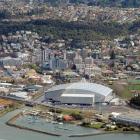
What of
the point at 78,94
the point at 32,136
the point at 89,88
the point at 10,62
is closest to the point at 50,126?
the point at 32,136

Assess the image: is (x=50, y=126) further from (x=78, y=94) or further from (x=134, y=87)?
(x=134, y=87)

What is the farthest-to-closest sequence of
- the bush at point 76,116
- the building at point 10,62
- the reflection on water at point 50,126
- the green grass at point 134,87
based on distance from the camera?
the building at point 10,62, the green grass at point 134,87, the bush at point 76,116, the reflection on water at point 50,126

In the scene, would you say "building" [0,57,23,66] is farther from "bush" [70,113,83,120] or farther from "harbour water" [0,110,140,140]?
"harbour water" [0,110,140,140]

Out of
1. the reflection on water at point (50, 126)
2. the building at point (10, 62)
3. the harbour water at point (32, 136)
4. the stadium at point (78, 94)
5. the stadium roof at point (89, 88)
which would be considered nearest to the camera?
the harbour water at point (32, 136)

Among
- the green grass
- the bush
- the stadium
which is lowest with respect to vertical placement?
the bush

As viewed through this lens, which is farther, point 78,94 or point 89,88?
point 89,88

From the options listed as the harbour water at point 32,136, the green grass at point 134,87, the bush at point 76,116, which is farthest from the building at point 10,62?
the harbour water at point 32,136

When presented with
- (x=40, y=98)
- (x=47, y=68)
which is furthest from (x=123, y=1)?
(x=40, y=98)

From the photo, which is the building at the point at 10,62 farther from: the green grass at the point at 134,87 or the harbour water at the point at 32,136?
the harbour water at the point at 32,136

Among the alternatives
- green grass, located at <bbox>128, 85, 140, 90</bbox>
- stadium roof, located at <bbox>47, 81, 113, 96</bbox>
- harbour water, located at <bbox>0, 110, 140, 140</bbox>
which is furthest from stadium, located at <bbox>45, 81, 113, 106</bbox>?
harbour water, located at <bbox>0, 110, 140, 140</bbox>
